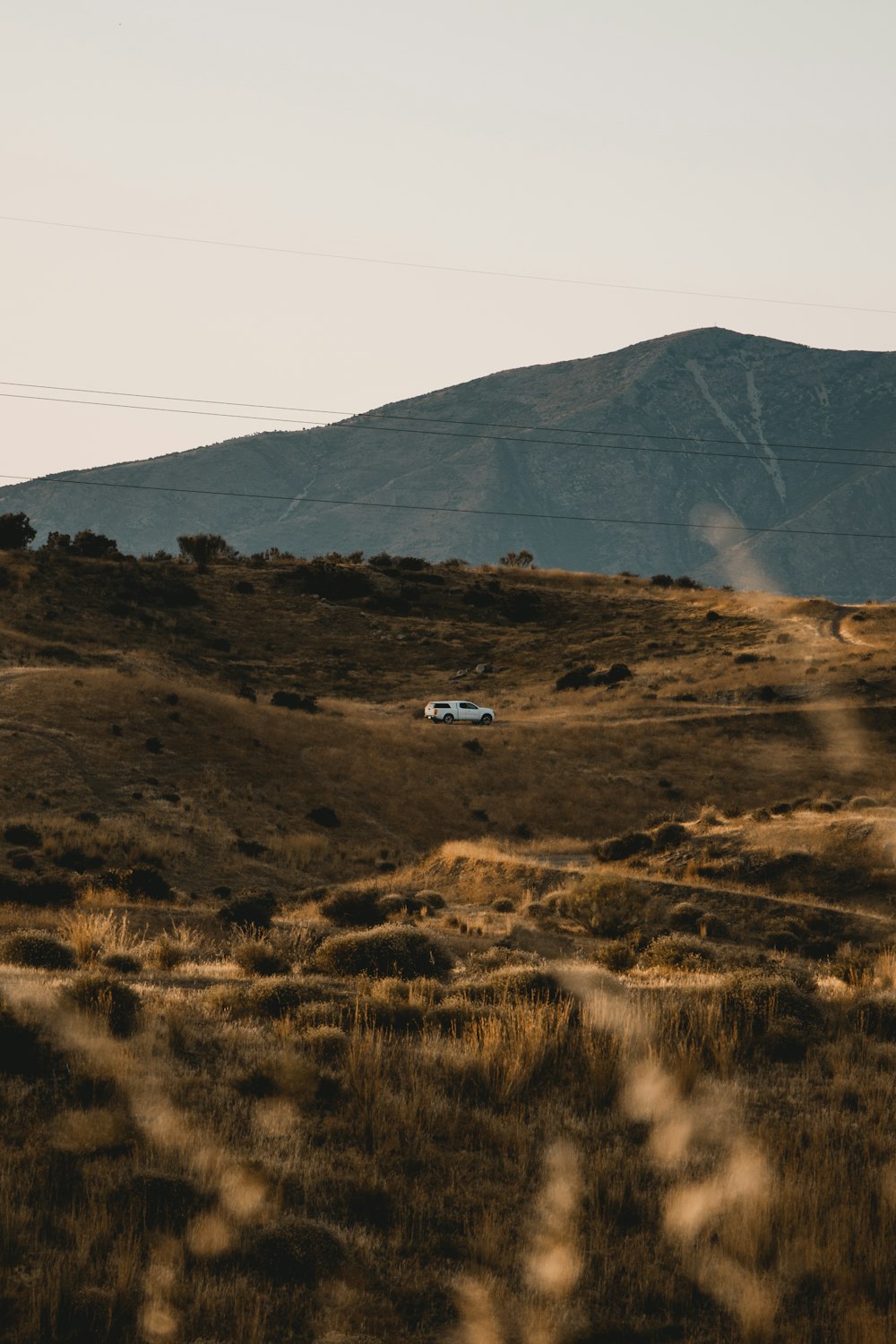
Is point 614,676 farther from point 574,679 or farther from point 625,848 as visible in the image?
point 625,848

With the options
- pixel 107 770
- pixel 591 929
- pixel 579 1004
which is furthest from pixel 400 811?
pixel 579 1004

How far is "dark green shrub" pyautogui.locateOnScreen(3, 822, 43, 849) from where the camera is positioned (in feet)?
125

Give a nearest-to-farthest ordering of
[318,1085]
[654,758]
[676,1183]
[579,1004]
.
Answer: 1. [676,1183]
2. [318,1085]
3. [579,1004]
4. [654,758]

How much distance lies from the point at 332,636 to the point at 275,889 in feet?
192

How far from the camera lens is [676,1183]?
890 centimetres

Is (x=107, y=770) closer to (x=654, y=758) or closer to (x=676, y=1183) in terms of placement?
(x=654, y=758)

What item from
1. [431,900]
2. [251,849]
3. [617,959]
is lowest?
[251,849]

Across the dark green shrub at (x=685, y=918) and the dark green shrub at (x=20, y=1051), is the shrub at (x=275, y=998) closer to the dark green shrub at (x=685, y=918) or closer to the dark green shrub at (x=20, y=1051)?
the dark green shrub at (x=20, y=1051)

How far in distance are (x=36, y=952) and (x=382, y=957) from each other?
16.3 ft

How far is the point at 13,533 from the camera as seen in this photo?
99562 mm

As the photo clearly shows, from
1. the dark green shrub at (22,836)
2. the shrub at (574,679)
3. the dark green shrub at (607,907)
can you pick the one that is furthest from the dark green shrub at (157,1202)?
the shrub at (574,679)

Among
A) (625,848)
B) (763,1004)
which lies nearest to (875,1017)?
(763,1004)

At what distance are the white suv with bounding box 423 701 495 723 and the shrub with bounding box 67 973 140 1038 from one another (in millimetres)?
60721

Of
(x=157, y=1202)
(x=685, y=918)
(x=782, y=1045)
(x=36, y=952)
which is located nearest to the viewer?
(x=157, y=1202)
